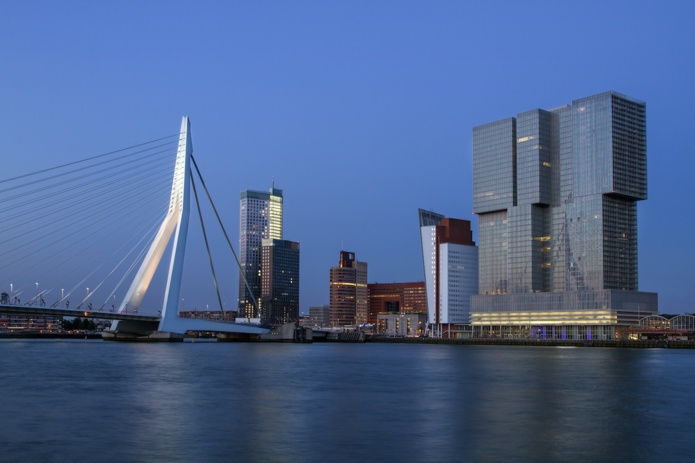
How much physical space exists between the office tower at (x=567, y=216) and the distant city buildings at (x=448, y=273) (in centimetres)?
1128

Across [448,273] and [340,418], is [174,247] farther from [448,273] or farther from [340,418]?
[448,273]

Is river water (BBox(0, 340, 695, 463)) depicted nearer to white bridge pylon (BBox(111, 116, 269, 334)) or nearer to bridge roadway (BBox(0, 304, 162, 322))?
white bridge pylon (BBox(111, 116, 269, 334))

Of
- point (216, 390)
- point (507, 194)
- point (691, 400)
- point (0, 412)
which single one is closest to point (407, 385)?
point (216, 390)

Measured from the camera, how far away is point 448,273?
571 feet

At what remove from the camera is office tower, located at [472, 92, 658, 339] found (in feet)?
482

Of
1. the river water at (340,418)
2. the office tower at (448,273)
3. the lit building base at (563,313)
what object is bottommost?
the river water at (340,418)

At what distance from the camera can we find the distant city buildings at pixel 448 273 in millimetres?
173750

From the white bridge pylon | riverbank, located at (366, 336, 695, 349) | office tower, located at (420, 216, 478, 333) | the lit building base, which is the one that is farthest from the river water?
office tower, located at (420, 216, 478, 333)

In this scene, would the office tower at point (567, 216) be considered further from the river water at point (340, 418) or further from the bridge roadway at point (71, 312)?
the river water at point (340, 418)

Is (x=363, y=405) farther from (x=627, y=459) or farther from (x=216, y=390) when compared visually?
(x=627, y=459)

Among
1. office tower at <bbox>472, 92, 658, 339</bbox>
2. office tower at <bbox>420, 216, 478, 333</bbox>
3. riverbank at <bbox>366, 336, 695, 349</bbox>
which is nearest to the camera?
riverbank at <bbox>366, 336, 695, 349</bbox>

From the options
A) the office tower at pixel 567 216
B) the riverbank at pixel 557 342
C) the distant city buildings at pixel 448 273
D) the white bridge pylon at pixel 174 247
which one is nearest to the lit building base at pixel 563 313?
the office tower at pixel 567 216

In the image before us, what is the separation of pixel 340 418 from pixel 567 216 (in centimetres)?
12942

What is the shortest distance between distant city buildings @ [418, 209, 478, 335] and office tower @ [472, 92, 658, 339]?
11.3m
